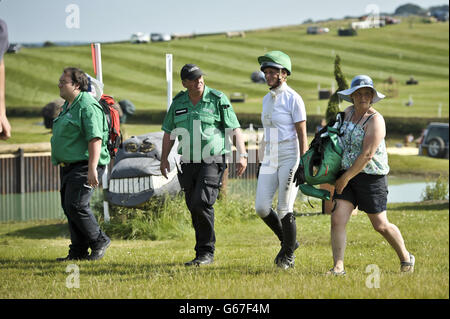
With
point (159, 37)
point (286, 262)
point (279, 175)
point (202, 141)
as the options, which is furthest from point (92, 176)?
point (159, 37)

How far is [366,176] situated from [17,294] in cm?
313

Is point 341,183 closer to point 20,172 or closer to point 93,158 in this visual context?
point 93,158

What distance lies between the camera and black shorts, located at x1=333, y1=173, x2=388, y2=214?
20.3ft

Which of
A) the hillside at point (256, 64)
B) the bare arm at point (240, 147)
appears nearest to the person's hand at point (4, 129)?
the bare arm at point (240, 147)

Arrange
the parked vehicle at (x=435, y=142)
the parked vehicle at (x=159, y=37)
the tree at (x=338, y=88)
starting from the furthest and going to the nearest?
the parked vehicle at (x=159, y=37) < the parked vehicle at (x=435, y=142) < the tree at (x=338, y=88)

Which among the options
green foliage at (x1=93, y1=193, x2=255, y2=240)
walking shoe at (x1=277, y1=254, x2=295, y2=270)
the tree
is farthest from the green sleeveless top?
the tree

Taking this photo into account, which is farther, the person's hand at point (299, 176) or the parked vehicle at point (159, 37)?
the parked vehicle at point (159, 37)

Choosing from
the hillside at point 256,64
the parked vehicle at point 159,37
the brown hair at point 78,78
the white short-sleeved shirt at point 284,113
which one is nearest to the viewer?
the white short-sleeved shirt at point 284,113

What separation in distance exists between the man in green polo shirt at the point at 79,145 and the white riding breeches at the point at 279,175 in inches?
65.1

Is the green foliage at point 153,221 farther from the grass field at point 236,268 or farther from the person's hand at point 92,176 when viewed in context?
the person's hand at point 92,176

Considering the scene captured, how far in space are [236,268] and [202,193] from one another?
2.69 ft

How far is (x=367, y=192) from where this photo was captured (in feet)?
20.3

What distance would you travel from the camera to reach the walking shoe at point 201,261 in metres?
7.13

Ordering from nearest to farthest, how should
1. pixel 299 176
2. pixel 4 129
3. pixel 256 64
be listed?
pixel 4 129, pixel 299 176, pixel 256 64
